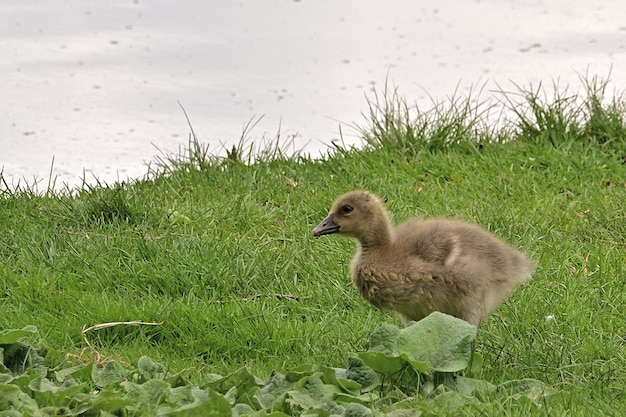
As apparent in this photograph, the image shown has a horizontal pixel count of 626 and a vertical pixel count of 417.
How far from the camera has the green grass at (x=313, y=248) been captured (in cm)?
512

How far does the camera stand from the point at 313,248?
20.6ft

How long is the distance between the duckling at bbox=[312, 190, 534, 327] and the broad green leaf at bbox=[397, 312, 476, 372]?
27cm

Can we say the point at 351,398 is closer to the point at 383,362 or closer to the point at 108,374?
the point at 383,362

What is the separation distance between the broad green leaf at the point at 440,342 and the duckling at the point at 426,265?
0.27 metres

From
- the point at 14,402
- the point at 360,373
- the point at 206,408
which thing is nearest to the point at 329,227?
the point at 360,373

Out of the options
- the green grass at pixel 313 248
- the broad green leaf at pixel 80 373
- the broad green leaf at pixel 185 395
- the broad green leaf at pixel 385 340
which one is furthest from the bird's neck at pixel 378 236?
the broad green leaf at pixel 80 373

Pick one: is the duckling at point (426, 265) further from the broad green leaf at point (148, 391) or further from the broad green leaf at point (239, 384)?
the broad green leaf at point (148, 391)

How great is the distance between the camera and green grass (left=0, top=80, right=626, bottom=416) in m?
5.12

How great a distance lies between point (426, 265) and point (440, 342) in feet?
1.45

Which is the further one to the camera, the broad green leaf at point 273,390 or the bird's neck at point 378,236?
the bird's neck at point 378,236

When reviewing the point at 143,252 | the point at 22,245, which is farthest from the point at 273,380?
the point at 22,245

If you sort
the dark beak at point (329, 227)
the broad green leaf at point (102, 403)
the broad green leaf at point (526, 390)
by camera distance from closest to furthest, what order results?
the broad green leaf at point (102, 403)
the broad green leaf at point (526, 390)
the dark beak at point (329, 227)

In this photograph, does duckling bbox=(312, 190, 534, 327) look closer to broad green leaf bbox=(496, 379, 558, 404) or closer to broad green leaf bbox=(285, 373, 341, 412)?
broad green leaf bbox=(496, 379, 558, 404)

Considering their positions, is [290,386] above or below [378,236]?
below
